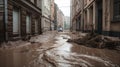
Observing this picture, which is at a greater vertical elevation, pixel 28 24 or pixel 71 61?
pixel 28 24

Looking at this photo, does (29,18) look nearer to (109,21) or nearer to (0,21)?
(0,21)

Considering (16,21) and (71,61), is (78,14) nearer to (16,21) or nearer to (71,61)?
(16,21)

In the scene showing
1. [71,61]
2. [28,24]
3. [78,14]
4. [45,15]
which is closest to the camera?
[71,61]

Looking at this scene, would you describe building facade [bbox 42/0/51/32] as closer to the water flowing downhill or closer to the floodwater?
the floodwater

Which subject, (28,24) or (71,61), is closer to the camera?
(71,61)

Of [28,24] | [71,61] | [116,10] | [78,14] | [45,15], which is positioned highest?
[78,14]

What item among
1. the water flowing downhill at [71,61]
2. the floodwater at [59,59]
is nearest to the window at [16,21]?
the floodwater at [59,59]

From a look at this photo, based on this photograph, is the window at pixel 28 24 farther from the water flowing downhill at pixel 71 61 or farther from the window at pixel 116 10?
the water flowing downhill at pixel 71 61

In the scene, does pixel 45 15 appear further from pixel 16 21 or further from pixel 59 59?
pixel 59 59

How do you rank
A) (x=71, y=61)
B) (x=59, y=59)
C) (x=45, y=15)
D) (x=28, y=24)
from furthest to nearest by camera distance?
(x=45, y=15) → (x=28, y=24) → (x=59, y=59) → (x=71, y=61)

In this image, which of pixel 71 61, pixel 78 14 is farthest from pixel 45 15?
pixel 71 61

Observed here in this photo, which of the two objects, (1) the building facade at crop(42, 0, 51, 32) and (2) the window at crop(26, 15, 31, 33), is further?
(1) the building facade at crop(42, 0, 51, 32)

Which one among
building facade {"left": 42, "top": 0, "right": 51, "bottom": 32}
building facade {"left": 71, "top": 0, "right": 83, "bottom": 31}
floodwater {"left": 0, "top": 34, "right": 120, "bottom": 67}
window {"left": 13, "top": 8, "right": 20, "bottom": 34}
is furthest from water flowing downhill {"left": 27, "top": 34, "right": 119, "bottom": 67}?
building facade {"left": 71, "top": 0, "right": 83, "bottom": 31}

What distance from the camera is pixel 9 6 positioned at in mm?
8570
